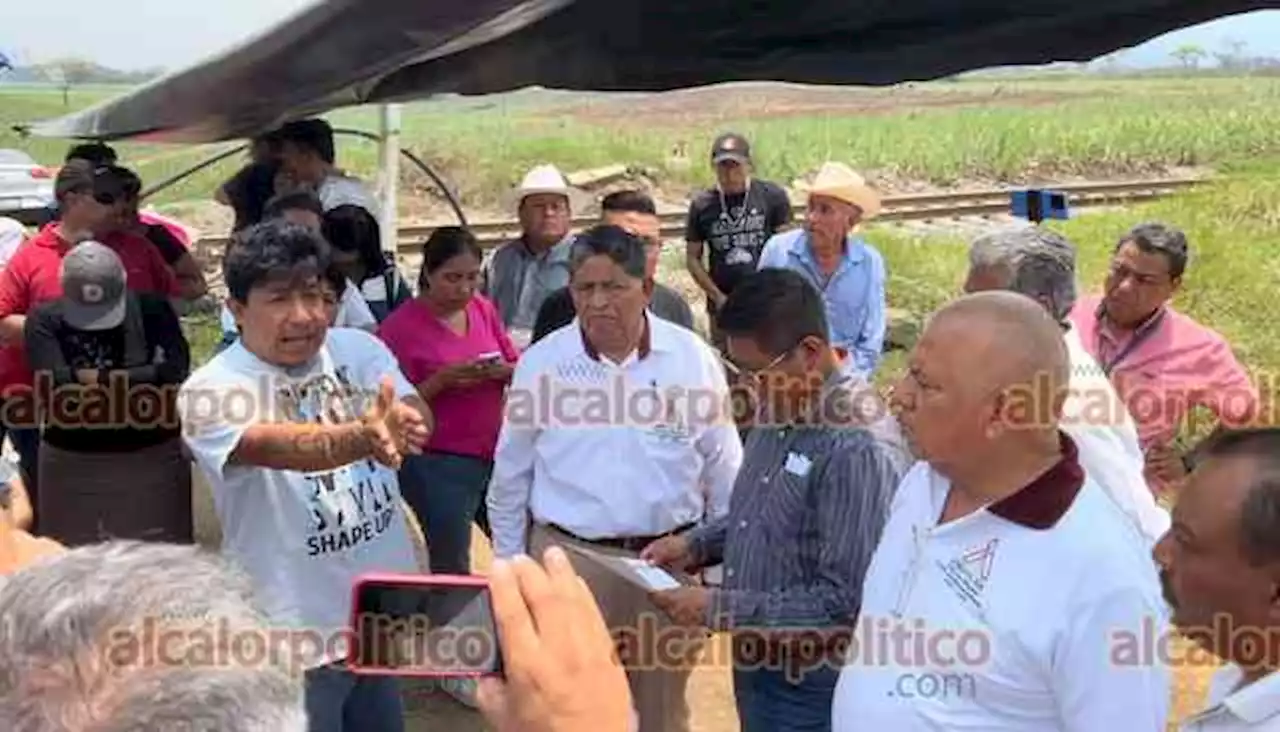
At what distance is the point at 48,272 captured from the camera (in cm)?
461

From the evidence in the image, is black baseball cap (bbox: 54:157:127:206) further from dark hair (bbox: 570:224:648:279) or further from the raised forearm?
the raised forearm

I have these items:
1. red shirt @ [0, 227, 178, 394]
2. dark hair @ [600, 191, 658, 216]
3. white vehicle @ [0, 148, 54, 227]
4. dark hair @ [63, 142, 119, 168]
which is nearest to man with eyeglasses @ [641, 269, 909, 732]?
dark hair @ [600, 191, 658, 216]

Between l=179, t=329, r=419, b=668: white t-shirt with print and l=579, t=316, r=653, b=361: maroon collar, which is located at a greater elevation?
l=579, t=316, r=653, b=361: maroon collar

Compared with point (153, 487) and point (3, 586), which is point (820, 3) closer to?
point (153, 487)

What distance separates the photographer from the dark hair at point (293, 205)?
4645mm

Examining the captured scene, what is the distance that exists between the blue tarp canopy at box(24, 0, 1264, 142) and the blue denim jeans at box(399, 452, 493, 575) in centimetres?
117

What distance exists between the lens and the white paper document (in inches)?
A: 119

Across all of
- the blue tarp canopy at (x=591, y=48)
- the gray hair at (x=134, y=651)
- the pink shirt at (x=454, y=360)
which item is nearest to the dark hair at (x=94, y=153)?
the blue tarp canopy at (x=591, y=48)

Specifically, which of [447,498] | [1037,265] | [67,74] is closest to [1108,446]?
[1037,265]

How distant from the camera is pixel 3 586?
126 centimetres

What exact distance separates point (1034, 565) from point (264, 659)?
1.30 metres

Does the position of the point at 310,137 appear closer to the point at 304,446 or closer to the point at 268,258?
the point at 268,258

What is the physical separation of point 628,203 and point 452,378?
94 centimetres

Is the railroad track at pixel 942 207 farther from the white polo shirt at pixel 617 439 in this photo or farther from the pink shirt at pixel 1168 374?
the white polo shirt at pixel 617 439
